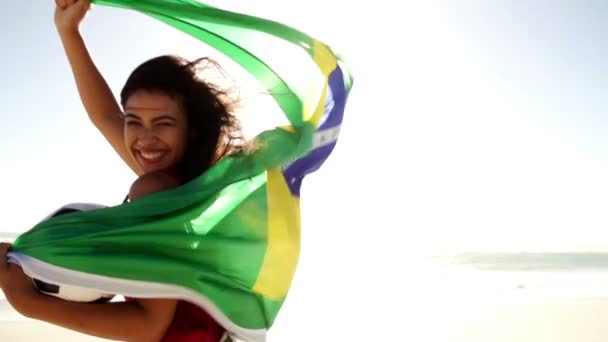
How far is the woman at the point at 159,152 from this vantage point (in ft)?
4.43

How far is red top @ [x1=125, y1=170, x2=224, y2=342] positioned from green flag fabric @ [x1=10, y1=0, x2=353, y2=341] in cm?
6

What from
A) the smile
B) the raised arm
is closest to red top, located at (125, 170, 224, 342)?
the smile

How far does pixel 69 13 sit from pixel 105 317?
41.9 inches

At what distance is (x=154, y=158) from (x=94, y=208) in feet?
0.67

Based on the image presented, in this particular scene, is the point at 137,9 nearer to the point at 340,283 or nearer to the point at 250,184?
the point at 250,184

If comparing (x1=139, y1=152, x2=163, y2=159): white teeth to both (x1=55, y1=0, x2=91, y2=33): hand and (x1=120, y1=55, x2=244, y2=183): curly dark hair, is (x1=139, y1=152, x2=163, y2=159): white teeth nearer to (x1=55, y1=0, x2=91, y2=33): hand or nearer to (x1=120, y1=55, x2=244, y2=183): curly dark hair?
(x1=120, y1=55, x2=244, y2=183): curly dark hair

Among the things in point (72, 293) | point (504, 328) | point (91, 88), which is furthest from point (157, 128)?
point (504, 328)

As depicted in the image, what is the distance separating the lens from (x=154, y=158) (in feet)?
5.21

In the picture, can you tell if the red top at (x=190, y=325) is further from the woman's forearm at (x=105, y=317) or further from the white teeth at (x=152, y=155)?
the white teeth at (x=152, y=155)

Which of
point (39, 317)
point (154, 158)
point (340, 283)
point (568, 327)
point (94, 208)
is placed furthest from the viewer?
point (340, 283)

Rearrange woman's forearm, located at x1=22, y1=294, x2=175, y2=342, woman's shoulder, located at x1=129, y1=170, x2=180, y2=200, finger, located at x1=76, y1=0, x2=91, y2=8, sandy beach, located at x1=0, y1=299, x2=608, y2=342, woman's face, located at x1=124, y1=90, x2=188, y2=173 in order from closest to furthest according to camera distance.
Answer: woman's forearm, located at x1=22, y1=294, x2=175, y2=342
woman's shoulder, located at x1=129, y1=170, x2=180, y2=200
woman's face, located at x1=124, y1=90, x2=188, y2=173
finger, located at x1=76, y1=0, x2=91, y2=8
sandy beach, located at x1=0, y1=299, x2=608, y2=342

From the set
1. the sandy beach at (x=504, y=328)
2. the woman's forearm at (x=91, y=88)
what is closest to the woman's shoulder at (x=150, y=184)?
the woman's forearm at (x=91, y=88)

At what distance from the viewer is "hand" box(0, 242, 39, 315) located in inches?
53.8

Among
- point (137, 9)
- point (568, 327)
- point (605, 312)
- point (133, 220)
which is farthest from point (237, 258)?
point (605, 312)
